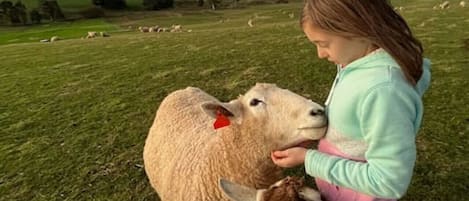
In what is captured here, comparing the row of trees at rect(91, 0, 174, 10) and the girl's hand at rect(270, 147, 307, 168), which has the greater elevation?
the girl's hand at rect(270, 147, 307, 168)

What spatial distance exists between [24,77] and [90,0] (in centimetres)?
5859

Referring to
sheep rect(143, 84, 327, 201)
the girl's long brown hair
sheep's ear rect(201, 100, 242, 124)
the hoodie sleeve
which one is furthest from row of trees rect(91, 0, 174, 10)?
the hoodie sleeve

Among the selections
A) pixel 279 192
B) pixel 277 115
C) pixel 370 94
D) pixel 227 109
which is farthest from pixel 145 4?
pixel 370 94

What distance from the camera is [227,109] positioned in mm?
3934

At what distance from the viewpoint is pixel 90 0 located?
6950cm

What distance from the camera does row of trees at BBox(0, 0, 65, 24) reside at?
2202 inches

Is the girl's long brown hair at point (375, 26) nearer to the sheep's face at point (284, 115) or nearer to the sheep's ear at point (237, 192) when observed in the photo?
the sheep's face at point (284, 115)

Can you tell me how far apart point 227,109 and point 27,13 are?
192 feet

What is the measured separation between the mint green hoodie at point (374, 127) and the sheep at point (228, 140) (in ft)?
0.85

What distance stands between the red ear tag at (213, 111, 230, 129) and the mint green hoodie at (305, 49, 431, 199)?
3.77 feet

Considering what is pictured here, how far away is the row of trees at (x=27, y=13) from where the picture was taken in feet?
184

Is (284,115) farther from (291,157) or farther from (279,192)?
(279,192)

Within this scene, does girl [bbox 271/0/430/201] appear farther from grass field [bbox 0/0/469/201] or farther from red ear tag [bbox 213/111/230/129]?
grass field [bbox 0/0/469/201]

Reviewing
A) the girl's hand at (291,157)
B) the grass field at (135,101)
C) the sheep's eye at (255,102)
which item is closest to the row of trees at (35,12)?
the grass field at (135,101)
